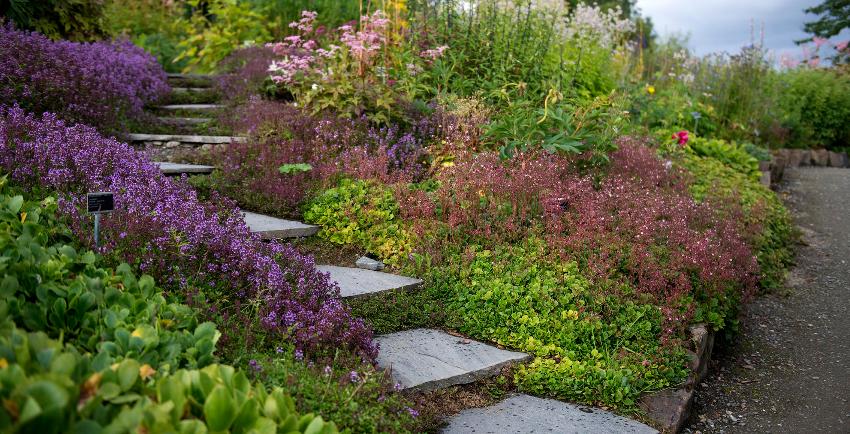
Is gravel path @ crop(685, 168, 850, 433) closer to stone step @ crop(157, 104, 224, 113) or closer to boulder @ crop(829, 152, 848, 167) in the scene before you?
stone step @ crop(157, 104, 224, 113)

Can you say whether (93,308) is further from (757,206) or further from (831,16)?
(831,16)

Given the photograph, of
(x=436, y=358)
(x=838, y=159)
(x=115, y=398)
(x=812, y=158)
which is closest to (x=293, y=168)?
(x=436, y=358)

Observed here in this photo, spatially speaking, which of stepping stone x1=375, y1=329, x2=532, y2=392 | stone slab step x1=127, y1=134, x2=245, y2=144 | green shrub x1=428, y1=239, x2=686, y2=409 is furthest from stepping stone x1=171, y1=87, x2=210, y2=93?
stepping stone x1=375, y1=329, x2=532, y2=392

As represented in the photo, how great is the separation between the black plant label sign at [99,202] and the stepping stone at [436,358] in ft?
4.70

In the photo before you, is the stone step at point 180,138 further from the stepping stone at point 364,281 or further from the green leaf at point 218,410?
the green leaf at point 218,410

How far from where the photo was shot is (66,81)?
551 centimetres

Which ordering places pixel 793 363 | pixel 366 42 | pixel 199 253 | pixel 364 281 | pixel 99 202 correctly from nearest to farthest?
pixel 99 202
pixel 199 253
pixel 364 281
pixel 793 363
pixel 366 42

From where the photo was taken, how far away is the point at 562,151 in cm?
562

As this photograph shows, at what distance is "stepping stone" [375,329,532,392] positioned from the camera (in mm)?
3457

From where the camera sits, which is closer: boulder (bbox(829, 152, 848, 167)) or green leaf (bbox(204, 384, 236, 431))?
green leaf (bbox(204, 384, 236, 431))

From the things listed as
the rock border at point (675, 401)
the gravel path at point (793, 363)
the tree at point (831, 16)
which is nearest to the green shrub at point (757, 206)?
the gravel path at point (793, 363)

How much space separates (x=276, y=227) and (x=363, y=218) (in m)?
0.62

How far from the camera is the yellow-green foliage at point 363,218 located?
485 cm

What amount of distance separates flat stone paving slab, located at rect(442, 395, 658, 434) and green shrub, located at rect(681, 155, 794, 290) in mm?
2805
